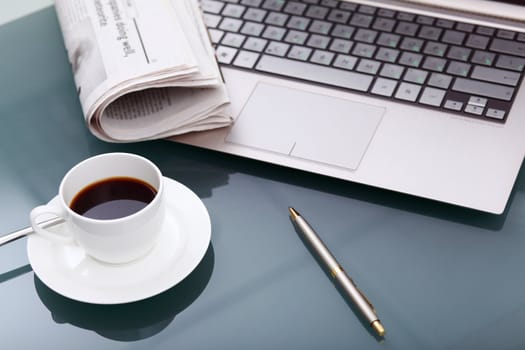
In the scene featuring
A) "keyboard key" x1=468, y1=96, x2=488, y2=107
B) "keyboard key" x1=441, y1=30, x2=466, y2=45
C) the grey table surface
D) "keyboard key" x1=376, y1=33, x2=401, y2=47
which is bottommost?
the grey table surface

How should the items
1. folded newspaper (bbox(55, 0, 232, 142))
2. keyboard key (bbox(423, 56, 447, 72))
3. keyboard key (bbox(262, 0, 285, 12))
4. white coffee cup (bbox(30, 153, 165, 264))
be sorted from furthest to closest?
keyboard key (bbox(262, 0, 285, 12))
keyboard key (bbox(423, 56, 447, 72))
folded newspaper (bbox(55, 0, 232, 142))
white coffee cup (bbox(30, 153, 165, 264))

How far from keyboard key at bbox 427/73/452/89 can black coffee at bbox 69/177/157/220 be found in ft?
1.18

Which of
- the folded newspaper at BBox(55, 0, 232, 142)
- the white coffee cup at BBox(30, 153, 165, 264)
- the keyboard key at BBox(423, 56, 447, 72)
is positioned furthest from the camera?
the keyboard key at BBox(423, 56, 447, 72)

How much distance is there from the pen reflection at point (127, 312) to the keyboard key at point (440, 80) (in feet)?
1.17

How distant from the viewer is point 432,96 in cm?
86

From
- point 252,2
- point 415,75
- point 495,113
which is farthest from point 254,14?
point 495,113

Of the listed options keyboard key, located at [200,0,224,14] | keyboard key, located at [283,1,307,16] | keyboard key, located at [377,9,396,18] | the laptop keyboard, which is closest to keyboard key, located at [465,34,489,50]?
the laptop keyboard

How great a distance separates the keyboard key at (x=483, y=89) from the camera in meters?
→ 0.85

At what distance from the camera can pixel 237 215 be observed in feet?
2.61

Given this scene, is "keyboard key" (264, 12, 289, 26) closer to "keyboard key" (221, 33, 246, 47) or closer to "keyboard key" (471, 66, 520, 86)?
"keyboard key" (221, 33, 246, 47)

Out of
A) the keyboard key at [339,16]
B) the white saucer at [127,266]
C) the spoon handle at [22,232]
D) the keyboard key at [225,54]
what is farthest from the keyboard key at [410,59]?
the spoon handle at [22,232]

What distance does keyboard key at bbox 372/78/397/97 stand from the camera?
87 centimetres

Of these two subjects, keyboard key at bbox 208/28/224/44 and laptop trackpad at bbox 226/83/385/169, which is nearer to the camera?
laptop trackpad at bbox 226/83/385/169

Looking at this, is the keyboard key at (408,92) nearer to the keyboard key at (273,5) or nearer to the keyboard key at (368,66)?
the keyboard key at (368,66)
